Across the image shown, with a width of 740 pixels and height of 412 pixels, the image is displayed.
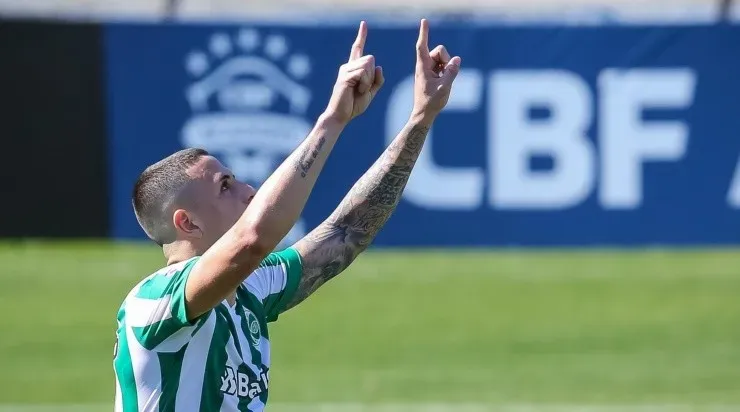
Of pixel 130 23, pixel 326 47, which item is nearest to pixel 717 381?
pixel 326 47

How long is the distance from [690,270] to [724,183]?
1241 millimetres

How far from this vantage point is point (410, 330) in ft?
39.0

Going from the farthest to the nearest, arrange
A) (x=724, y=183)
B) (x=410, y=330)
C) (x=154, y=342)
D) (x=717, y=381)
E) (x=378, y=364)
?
(x=724, y=183)
(x=410, y=330)
(x=378, y=364)
(x=717, y=381)
(x=154, y=342)

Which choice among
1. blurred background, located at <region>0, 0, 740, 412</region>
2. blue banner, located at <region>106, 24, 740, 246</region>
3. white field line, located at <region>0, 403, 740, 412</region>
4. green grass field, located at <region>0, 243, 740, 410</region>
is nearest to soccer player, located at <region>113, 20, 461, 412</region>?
white field line, located at <region>0, 403, 740, 412</region>

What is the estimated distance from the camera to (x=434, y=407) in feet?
30.1

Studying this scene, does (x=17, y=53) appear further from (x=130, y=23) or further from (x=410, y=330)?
(x=410, y=330)

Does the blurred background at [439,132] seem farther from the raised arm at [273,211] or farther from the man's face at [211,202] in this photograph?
the raised arm at [273,211]

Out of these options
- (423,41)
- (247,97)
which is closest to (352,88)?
(423,41)

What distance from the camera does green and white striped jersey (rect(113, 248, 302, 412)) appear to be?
410 cm

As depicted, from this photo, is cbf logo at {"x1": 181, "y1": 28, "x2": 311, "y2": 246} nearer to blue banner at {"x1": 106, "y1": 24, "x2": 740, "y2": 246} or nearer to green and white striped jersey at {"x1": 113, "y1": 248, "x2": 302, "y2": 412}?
blue banner at {"x1": 106, "y1": 24, "x2": 740, "y2": 246}

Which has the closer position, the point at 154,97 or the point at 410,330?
the point at 410,330

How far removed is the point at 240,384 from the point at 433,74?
114 cm

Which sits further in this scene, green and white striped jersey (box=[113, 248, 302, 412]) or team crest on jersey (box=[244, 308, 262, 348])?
team crest on jersey (box=[244, 308, 262, 348])

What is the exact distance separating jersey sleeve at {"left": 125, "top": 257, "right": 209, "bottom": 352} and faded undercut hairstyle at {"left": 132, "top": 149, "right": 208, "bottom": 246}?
0.60 feet
